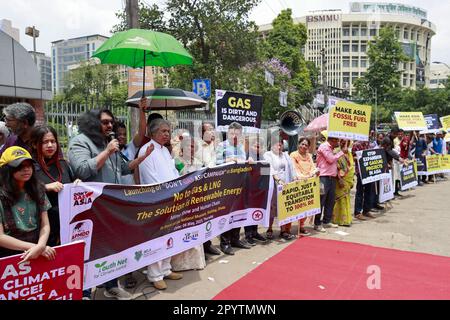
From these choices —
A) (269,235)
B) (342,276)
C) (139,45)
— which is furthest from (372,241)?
(139,45)

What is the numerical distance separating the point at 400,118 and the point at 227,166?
336 inches

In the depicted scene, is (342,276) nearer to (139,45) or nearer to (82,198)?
(82,198)

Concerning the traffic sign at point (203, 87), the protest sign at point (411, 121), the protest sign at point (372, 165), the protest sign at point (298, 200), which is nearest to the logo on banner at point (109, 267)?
the protest sign at point (298, 200)

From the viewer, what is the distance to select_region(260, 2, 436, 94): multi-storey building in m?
80.1

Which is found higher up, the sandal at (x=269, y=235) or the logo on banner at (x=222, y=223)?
the logo on banner at (x=222, y=223)

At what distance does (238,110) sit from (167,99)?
1173 mm

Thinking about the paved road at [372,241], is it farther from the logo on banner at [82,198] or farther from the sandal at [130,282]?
the logo on banner at [82,198]

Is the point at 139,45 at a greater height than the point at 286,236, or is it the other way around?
the point at 139,45

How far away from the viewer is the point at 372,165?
7.55 meters

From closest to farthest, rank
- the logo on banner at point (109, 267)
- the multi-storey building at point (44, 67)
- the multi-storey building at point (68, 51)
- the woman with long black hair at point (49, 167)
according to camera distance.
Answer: the woman with long black hair at point (49, 167) → the logo on banner at point (109, 267) → the multi-storey building at point (44, 67) → the multi-storey building at point (68, 51)

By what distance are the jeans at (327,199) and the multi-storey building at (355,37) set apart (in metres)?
75.6

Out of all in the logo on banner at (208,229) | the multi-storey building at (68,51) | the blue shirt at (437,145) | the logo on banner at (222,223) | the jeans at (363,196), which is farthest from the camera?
the multi-storey building at (68,51)

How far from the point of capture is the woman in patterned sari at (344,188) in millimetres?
6711

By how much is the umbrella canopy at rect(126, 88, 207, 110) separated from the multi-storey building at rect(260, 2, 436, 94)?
75.9 metres
